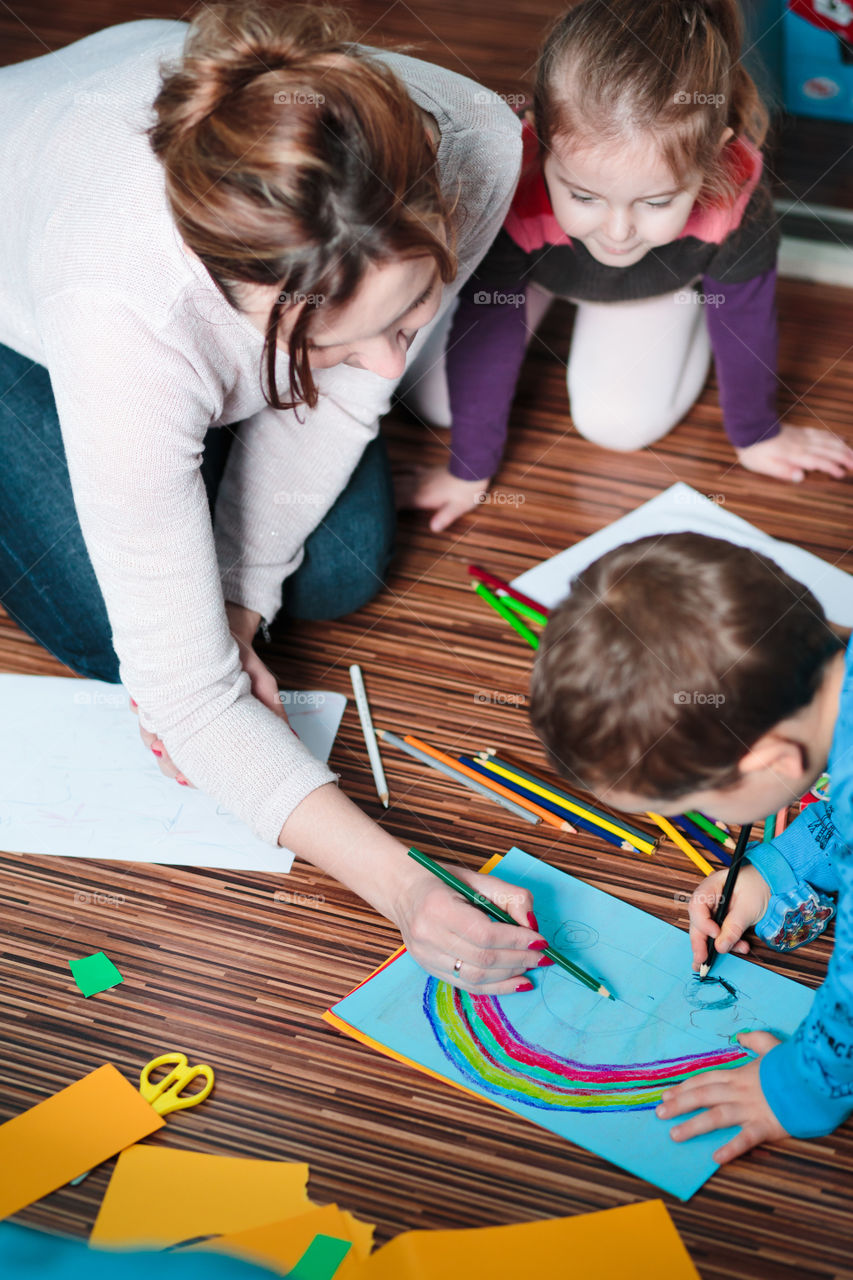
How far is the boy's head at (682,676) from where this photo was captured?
69 centimetres

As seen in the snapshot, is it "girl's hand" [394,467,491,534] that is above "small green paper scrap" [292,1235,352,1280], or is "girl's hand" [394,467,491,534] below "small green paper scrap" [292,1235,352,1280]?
below

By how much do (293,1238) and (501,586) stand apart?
0.69 metres

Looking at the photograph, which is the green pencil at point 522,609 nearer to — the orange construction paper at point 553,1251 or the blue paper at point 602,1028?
the blue paper at point 602,1028

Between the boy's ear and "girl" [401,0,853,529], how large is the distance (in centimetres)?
64

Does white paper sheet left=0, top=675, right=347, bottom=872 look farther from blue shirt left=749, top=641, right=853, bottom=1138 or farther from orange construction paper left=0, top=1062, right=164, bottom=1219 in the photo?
blue shirt left=749, top=641, right=853, bottom=1138

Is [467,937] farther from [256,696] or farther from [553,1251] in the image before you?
[256,696]

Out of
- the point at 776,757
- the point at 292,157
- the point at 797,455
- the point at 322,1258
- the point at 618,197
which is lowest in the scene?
the point at 797,455

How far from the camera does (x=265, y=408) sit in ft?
3.76

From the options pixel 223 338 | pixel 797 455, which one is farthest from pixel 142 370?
pixel 797 455

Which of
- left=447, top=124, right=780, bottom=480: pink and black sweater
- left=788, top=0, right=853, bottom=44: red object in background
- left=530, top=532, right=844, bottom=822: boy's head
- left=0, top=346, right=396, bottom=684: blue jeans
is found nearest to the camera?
left=530, top=532, right=844, bottom=822: boy's head

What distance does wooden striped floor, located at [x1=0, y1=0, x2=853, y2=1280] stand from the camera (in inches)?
30.8

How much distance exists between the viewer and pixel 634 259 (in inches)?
49.0

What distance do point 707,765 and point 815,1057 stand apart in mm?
Answer: 208

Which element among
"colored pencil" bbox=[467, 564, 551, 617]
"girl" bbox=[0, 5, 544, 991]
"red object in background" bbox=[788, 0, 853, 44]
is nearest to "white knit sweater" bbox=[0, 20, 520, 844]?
"girl" bbox=[0, 5, 544, 991]
